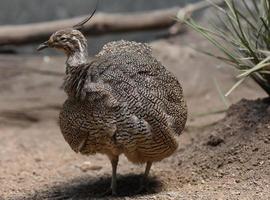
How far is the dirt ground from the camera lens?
13.7ft

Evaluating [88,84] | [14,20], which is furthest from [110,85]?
[14,20]

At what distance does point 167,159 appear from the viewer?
5.02m

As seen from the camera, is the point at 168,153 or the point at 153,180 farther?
the point at 153,180

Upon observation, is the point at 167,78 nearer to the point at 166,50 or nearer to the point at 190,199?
the point at 190,199

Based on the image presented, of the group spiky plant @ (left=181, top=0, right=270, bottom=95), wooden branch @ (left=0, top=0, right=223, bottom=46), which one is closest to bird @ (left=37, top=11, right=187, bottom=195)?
spiky plant @ (left=181, top=0, right=270, bottom=95)

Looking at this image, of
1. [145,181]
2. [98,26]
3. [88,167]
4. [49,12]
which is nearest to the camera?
[145,181]

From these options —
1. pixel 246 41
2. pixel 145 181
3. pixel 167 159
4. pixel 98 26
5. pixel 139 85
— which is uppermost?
pixel 246 41

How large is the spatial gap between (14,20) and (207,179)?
3.89m

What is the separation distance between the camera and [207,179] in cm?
431

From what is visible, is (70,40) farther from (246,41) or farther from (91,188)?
(246,41)

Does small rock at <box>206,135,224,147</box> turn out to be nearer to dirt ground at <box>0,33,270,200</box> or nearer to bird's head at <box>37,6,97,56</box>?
dirt ground at <box>0,33,270,200</box>

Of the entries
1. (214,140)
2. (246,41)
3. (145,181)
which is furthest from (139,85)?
(214,140)

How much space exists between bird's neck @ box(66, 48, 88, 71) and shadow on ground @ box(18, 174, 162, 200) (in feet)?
2.80

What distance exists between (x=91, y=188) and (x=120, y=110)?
0.82 metres
